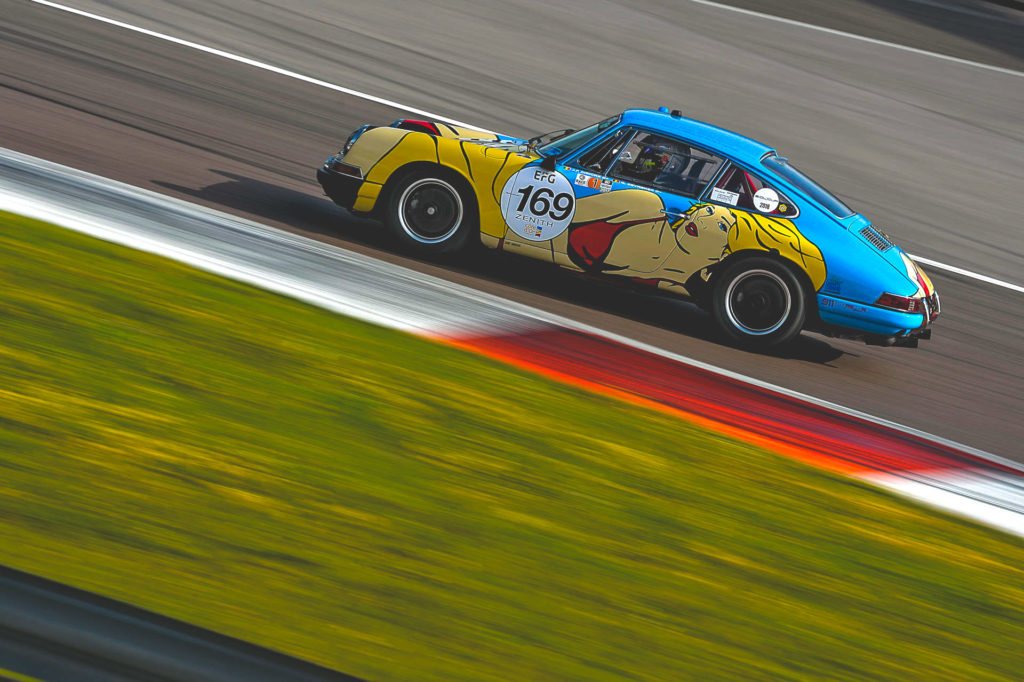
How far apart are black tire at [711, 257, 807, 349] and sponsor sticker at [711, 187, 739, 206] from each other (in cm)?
42

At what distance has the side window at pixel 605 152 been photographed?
759 centimetres

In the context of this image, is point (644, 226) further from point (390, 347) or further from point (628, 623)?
point (628, 623)

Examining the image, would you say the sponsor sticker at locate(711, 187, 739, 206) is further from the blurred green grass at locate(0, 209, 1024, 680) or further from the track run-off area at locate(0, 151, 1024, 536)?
the blurred green grass at locate(0, 209, 1024, 680)

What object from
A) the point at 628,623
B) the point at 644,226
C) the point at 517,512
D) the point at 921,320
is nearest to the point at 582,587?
the point at 628,623

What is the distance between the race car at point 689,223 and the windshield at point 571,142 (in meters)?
0.01

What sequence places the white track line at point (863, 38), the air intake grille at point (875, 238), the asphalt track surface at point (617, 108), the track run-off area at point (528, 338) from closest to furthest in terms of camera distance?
the track run-off area at point (528, 338) → the air intake grille at point (875, 238) → the asphalt track surface at point (617, 108) → the white track line at point (863, 38)

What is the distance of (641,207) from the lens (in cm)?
747

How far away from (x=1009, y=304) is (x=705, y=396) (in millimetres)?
4971

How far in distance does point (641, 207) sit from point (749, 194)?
76 centimetres

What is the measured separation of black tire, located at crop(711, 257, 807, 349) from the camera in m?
7.42

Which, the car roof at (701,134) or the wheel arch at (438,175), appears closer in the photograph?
the car roof at (701,134)

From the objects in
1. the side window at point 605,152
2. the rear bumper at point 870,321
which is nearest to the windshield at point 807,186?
the rear bumper at point 870,321

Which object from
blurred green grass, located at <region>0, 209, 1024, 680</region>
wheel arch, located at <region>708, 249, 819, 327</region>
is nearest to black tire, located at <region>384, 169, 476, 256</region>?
wheel arch, located at <region>708, 249, 819, 327</region>

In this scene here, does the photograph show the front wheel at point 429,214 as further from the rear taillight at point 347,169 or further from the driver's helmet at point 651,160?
the driver's helmet at point 651,160
